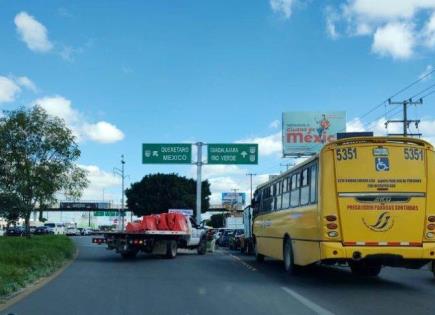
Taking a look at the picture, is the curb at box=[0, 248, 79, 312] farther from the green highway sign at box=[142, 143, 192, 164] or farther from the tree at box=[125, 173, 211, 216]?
the tree at box=[125, 173, 211, 216]

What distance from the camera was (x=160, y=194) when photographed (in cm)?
9512

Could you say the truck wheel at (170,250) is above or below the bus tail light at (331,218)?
below

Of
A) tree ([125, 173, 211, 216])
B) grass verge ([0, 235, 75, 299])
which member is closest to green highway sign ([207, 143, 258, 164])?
grass verge ([0, 235, 75, 299])

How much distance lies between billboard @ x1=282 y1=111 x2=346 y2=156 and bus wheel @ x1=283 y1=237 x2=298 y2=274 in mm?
41449

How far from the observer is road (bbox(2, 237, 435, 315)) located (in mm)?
11461

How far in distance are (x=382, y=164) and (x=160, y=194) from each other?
266 feet

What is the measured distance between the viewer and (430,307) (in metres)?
11.9

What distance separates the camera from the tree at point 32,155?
1212 inches

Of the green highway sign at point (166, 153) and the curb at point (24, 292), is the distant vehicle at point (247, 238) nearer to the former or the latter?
the green highway sign at point (166, 153)

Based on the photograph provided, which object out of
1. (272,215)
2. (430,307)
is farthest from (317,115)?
(430,307)

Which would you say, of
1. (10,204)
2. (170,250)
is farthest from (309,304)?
(10,204)

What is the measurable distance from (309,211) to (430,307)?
468 centimetres

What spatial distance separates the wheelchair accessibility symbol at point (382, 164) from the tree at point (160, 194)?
78332 millimetres

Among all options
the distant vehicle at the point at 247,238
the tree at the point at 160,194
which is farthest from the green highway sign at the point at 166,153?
the tree at the point at 160,194
